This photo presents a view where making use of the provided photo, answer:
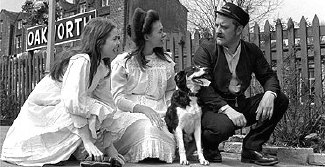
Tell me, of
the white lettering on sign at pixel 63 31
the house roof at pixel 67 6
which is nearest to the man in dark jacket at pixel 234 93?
the white lettering on sign at pixel 63 31

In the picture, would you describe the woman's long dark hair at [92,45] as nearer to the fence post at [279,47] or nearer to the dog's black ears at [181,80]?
the dog's black ears at [181,80]

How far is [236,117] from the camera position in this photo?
3662 mm

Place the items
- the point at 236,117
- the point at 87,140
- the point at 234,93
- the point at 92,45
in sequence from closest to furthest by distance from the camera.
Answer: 1. the point at 87,140
2. the point at 92,45
3. the point at 236,117
4. the point at 234,93

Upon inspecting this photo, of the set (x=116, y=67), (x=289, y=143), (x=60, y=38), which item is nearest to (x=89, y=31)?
(x=116, y=67)

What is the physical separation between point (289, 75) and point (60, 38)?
596 cm

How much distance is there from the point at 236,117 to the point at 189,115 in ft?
1.35

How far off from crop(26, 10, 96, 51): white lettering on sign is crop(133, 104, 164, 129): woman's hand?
4.42m

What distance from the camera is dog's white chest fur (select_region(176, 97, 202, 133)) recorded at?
373 centimetres

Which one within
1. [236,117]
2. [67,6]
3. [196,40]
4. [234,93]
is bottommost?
[236,117]

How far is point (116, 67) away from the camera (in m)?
4.23

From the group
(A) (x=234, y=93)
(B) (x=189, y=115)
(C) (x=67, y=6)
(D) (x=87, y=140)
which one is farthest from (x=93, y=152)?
(C) (x=67, y=6)

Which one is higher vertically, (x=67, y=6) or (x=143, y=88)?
(x=67, y=6)

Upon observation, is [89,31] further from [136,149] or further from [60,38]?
[60,38]

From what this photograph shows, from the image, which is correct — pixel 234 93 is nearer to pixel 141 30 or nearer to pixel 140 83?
pixel 140 83
